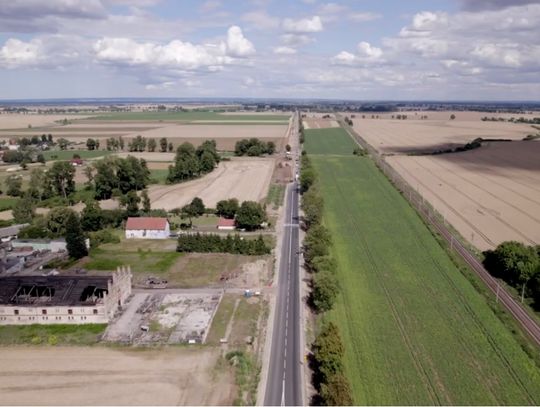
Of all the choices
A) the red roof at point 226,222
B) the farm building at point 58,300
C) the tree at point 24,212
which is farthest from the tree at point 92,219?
the farm building at point 58,300

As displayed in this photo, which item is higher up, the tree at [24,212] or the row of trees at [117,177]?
the row of trees at [117,177]

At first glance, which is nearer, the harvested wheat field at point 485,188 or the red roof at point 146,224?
the harvested wheat field at point 485,188

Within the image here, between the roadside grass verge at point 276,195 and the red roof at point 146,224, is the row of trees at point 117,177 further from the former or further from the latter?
the roadside grass verge at point 276,195

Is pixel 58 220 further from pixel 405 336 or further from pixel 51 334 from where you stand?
pixel 405 336

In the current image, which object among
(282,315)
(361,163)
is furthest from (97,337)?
(361,163)

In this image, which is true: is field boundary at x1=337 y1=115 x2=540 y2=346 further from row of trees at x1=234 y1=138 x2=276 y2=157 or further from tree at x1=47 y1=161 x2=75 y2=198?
tree at x1=47 y1=161 x2=75 y2=198
